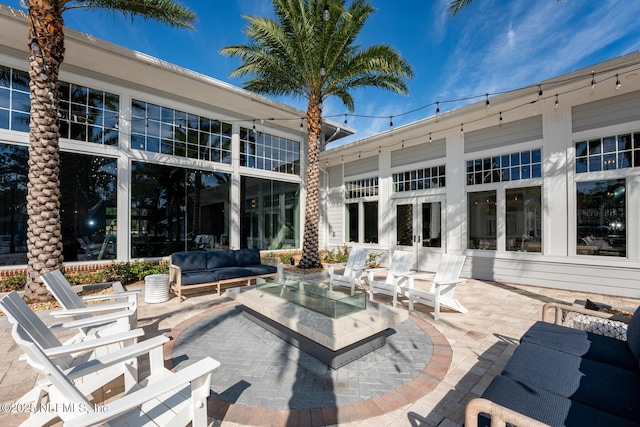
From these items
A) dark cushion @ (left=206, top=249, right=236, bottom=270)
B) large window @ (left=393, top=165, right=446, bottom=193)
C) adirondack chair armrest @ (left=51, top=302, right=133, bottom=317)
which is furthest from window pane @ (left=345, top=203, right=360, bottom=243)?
adirondack chair armrest @ (left=51, top=302, right=133, bottom=317)

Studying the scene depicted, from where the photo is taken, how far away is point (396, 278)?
6039 millimetres

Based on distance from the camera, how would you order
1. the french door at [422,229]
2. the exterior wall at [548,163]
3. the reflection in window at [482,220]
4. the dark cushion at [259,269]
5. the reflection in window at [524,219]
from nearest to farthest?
the exterior wall at [548,163] < the dark cushion at [259,269] < the reflection in window at [524,219] < the reflection in window at [482,220] < the french door at [422,229]

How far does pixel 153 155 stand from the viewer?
8.08 m

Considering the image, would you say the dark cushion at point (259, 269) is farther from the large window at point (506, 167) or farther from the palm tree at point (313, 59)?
the large window at point (506, 167)

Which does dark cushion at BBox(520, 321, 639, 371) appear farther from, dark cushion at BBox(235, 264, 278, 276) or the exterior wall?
dark cushion at BBox(235, 264, 278, 276)

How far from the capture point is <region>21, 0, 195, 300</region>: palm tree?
4828 mm

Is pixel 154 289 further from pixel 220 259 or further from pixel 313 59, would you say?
pixel 313 59

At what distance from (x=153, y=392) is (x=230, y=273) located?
15.8 feet

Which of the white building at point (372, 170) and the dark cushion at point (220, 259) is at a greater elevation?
the white building at point (372, 170)

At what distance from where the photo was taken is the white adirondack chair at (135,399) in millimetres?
1477

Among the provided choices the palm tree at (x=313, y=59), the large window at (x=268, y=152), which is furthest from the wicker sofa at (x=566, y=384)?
the large window at (x=268, y=152)

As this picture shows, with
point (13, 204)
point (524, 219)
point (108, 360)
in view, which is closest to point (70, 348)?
point (108, 360)

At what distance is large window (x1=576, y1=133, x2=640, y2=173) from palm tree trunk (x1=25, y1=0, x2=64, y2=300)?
36.3 feet

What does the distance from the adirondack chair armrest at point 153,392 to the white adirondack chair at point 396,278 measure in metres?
3.97
